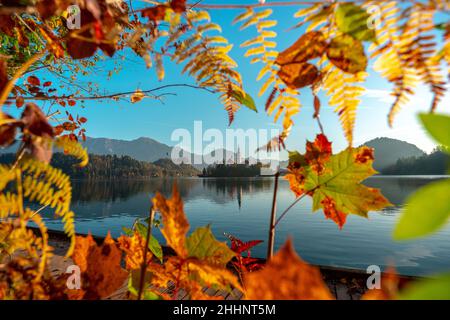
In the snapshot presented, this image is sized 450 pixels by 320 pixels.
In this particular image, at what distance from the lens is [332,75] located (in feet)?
1.23

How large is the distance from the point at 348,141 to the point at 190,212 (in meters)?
Answer: 36.4

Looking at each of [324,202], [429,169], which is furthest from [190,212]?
[429,169]

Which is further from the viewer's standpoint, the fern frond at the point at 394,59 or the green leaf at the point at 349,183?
the green leaf at the point at 349,183

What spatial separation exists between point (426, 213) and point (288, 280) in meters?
0.11

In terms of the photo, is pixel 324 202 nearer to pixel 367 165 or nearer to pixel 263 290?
pixel 367 165

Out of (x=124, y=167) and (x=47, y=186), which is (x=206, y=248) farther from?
(x=124, y=167)

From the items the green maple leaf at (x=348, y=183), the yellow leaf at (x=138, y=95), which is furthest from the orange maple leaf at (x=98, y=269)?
the yellow leaf at (x=138, y=95)

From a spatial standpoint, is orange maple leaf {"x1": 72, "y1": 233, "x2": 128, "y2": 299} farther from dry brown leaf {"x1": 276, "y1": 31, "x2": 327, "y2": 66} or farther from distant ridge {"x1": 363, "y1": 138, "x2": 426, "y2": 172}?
distant ridge {"x1": 363, "y1": 138, "x2": 426, "y2": 172}

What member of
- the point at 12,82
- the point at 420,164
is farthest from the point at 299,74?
Answer: the point at 420,164

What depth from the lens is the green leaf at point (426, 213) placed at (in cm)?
18

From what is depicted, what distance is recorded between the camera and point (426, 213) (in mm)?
189

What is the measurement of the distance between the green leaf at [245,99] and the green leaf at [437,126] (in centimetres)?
28

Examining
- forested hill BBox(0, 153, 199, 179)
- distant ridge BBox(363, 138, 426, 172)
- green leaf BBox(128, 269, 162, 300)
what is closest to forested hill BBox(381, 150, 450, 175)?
distant ridge BBox(363, 138, 426, 172)

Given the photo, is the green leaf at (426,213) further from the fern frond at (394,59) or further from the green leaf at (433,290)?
the fern frond at (394,59)
